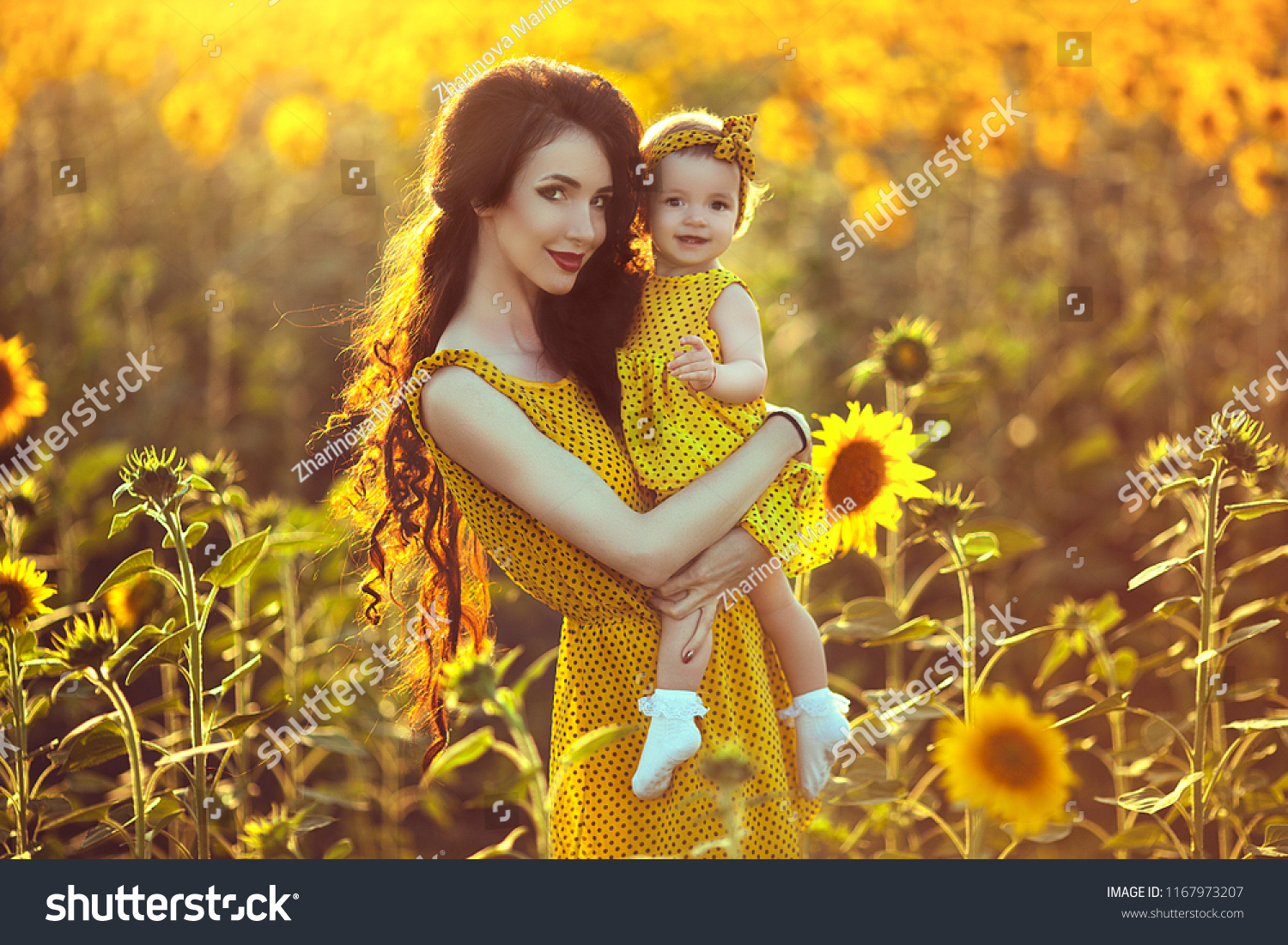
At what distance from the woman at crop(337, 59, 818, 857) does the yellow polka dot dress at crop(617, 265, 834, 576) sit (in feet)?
0.10

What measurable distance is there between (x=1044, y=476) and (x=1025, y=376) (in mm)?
325

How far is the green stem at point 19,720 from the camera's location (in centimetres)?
132

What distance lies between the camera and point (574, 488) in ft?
3.77

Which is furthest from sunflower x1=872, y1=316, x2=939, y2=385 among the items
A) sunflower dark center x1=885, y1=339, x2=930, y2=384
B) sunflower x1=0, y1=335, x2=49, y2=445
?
sunflower x1=0, y1=335, x2=49, y2=445

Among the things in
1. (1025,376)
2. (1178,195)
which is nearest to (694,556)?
(1025,376)

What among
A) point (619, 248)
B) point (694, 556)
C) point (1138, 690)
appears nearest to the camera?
point (694, 556)

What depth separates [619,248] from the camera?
1315 mm

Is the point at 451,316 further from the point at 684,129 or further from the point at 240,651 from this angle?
the point at 240,651

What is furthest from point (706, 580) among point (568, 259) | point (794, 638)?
point (568, 259)

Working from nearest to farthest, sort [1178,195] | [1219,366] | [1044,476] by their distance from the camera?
[1044,476], [1219,366], [1178,195]

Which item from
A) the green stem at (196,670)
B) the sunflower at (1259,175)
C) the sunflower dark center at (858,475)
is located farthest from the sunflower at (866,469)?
the sunflower at (1259,175)

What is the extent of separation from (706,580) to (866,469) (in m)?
0.33

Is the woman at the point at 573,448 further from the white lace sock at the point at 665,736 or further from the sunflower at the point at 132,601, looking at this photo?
the sunflower at the point at 132,601
